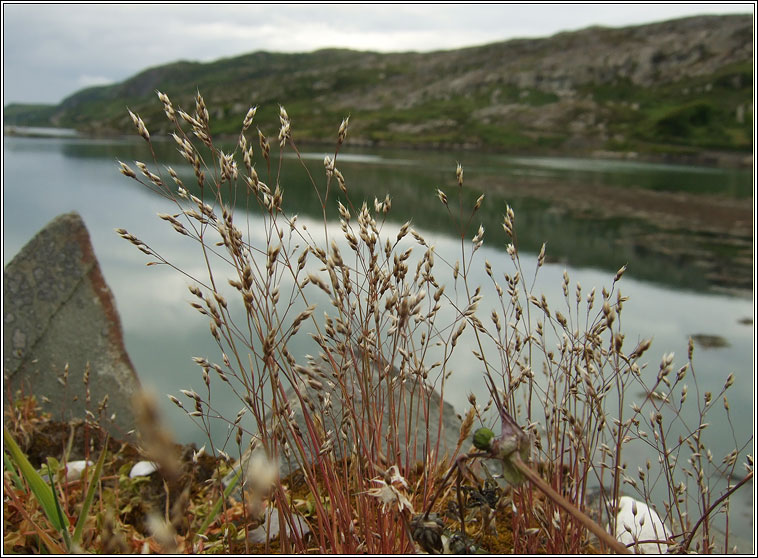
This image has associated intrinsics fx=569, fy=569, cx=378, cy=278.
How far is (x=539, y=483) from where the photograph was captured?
106 cm

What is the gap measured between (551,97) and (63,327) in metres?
73.0

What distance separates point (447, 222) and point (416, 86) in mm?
80044

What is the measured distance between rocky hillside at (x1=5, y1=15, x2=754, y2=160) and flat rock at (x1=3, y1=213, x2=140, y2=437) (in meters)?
38.6

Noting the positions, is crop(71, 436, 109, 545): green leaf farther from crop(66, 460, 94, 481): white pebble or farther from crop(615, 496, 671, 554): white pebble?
crop(615, 496, 671, 554): white pebble

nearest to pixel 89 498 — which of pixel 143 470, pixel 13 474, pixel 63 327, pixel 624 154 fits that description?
pixel 13 474

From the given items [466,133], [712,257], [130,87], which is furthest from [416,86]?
[130,87]

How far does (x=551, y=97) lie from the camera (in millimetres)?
69688

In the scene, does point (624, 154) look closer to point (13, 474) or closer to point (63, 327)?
point (63, 327)

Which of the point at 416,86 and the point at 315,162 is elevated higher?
the point at 416,86

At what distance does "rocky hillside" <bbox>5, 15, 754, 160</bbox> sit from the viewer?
167ft

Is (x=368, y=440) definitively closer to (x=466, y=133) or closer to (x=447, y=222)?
(x=447, y=222)

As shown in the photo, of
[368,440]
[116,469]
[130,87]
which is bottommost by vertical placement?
[116,469]

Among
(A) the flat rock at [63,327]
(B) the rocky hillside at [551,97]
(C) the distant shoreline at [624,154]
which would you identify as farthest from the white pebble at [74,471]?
(B) the rocky hillside at [551,97]

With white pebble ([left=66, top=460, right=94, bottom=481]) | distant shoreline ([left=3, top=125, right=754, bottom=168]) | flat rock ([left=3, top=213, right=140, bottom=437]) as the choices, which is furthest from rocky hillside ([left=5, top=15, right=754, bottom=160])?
white pebble ([left=66, top=460, right=94, bottom=481])
